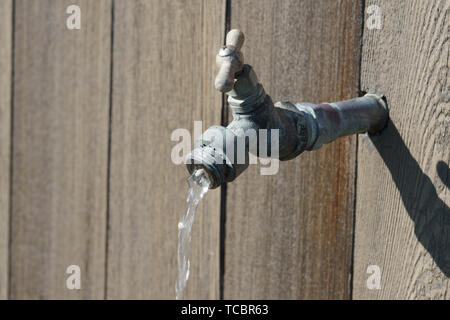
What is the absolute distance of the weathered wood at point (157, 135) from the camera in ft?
3.75

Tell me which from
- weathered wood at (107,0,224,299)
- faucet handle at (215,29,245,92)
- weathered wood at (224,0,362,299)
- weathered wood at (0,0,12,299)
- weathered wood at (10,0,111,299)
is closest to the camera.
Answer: faucet handle at (215,29,245,92)

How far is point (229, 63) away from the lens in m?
0.68

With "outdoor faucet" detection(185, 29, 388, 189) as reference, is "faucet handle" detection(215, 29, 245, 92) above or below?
above

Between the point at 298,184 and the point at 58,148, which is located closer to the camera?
the point at 298,184

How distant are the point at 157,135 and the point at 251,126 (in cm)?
51

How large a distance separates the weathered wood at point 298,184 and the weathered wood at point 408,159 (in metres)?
0.04

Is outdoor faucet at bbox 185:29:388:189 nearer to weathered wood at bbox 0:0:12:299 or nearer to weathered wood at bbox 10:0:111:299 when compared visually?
weathered wood at bbox 10:0:111:299

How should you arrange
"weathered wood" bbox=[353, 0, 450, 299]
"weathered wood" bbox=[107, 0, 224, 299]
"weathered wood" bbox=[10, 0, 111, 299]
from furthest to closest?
"weathered wood" bbox=[10, 0, 111, 299] → "weathered wood" bbox=[107, 0, 224, 299] → "weathered wood" bbox=[353, 0, 450, 299]

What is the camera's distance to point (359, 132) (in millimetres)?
871

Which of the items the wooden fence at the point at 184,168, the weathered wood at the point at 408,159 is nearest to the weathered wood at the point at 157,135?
the wooden fence at the point at 184,168

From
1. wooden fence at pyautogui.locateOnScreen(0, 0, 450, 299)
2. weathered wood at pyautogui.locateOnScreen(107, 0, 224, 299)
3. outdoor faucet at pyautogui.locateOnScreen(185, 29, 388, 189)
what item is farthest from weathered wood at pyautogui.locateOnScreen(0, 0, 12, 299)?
outdoor faucet at pyautogui.locateOnScreen(185, 29, 388, 189)

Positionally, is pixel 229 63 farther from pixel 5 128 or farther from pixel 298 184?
pixel 5 128

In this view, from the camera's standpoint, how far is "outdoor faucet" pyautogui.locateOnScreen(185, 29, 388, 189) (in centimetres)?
71

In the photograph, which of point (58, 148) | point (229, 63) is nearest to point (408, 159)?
point (229, 63)
